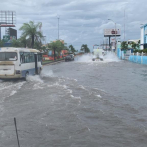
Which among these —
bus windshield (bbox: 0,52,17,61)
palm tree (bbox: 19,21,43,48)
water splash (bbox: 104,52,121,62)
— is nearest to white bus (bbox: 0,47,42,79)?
bus windshield (bbox: 0,52,17,61)

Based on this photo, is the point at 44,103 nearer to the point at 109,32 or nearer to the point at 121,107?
the point at 121,107

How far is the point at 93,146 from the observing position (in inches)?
221

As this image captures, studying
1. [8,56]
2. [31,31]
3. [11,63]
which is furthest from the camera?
[31,31]

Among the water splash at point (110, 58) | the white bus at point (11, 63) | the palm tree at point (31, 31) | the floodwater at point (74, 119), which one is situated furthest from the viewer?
the water splash at point (110, 58)

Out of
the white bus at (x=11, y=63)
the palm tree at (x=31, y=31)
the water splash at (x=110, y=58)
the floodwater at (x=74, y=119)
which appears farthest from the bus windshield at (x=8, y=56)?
the water splash at (x=110, y=58)

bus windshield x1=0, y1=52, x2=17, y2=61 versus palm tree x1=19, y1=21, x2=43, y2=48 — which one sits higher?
palm tree x1=19, y1=21, x2=43, y2=48

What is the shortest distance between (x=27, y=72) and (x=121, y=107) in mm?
10385

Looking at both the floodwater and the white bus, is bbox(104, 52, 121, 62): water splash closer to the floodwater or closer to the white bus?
the white bus

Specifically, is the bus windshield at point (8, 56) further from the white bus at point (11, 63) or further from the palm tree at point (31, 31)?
the palm tree at point (31, 31)

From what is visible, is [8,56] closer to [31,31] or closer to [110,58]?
[31,31]

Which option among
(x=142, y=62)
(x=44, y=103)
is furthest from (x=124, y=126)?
(x=142, y=62)

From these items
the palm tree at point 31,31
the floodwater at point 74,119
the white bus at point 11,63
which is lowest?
the floodwater at point 74,119

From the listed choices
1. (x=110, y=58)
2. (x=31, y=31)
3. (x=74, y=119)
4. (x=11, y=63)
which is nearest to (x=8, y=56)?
(x=11, y=63)

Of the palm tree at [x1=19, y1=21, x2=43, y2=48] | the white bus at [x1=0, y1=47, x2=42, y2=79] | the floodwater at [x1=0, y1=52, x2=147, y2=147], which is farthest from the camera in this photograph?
the palm tree at [x1=19, y1=21, x2=43, y2=48]
